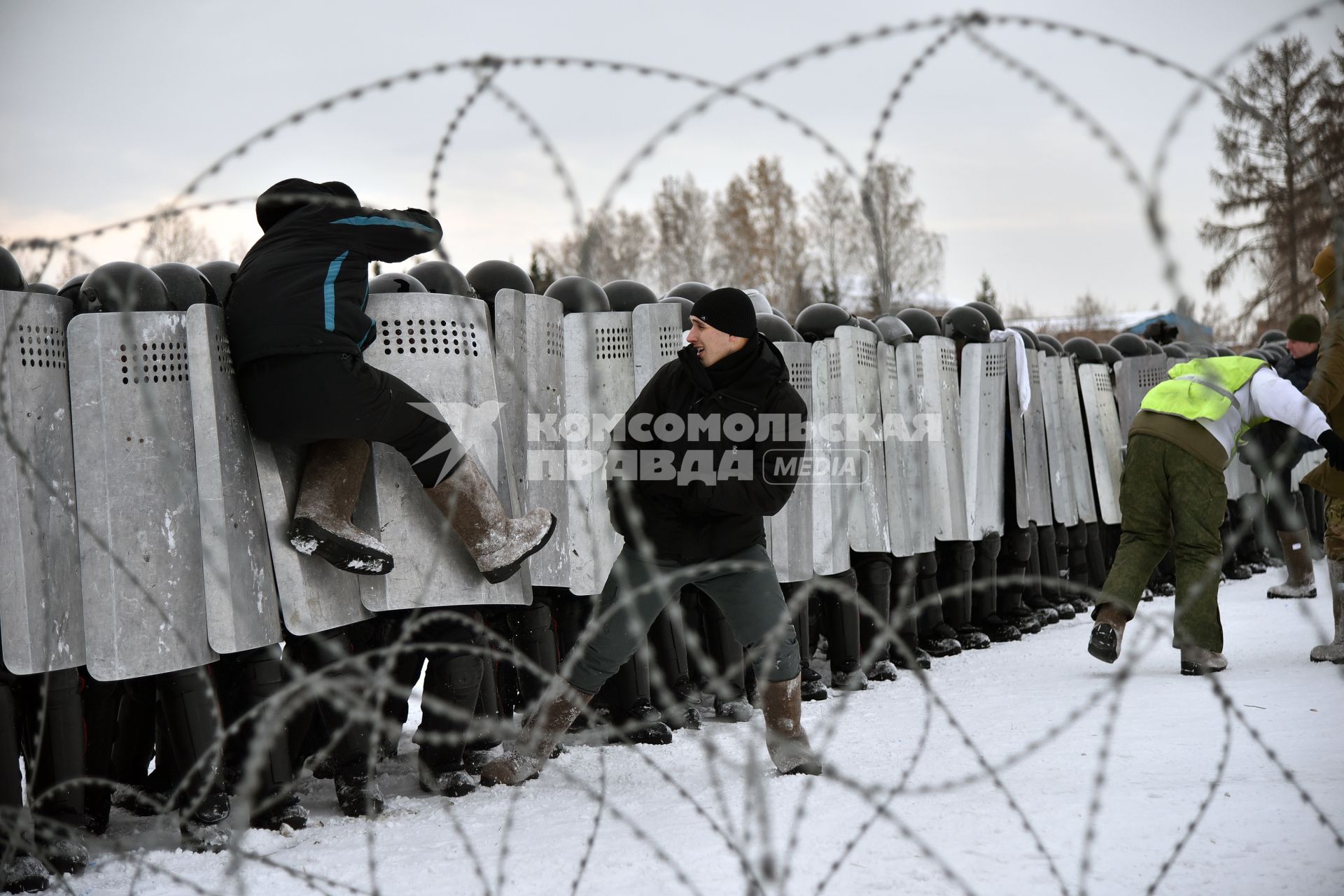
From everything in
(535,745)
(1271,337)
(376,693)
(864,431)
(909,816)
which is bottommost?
(909,816)

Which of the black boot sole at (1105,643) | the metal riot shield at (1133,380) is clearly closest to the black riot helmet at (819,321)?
the black boot sole at (1105,643)

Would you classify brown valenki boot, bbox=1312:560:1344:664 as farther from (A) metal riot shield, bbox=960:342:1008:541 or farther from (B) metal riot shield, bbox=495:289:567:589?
(B) metal riot shield, bbox=495:289:567:589

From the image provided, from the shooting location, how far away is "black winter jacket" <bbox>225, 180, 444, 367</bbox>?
3547mm

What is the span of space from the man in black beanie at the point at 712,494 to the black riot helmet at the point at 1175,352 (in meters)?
6.11

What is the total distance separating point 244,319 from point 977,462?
4415 mm

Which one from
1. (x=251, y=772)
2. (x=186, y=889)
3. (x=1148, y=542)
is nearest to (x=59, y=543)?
(x=186, y=889)

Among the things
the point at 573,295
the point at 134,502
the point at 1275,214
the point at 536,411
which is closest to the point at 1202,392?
the point at 573,295

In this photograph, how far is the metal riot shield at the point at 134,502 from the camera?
3.44 metres

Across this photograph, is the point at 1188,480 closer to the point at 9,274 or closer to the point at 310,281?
the point at 310,281

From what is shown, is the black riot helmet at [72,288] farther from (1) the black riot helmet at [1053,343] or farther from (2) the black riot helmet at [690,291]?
(1) the black riot helmet at [1053,343]

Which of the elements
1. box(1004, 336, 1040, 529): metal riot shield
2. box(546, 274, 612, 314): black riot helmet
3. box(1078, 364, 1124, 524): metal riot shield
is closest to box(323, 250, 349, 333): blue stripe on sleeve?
box(546, 274, 612, 314): black riot helmet

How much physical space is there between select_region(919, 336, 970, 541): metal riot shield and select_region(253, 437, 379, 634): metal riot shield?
3388 millimetres

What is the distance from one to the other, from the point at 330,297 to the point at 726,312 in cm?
129

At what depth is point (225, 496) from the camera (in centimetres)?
362
